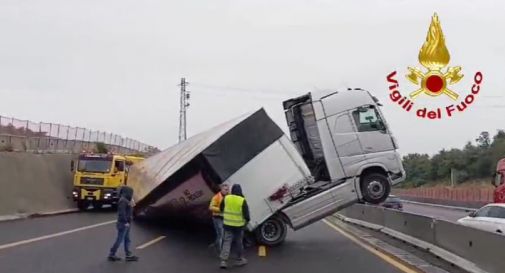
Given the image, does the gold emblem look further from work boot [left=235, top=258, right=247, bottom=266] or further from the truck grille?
the truck grille

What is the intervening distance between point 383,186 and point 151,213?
9141 millimetres

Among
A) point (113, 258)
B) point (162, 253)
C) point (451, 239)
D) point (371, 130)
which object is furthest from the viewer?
point (371, 130)

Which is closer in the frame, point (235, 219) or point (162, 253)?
point (235, 219)

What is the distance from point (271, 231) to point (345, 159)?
285 cm

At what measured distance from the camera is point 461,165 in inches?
3784

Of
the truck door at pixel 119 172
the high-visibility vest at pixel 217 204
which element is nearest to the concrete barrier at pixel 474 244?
the high-visibility vest at pixel 217 204

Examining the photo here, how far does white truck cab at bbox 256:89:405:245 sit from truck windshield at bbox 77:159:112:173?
18558 millimetres

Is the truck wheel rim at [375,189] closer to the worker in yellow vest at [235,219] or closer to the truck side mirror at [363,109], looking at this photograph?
the truck side mirror at [363,109]

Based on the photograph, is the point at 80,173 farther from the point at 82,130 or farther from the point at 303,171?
→ the point at 303,171

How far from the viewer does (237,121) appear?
18266 mm

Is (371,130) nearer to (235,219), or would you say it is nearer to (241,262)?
(235,219)

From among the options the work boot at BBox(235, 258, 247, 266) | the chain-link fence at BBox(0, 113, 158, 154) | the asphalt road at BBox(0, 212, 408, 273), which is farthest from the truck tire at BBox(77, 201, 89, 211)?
the work boot at BBox(235, 258, 247, 266)

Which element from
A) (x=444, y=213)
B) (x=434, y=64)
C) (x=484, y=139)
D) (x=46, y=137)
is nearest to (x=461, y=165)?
(x=484, y=139)

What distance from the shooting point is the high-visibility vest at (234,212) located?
14.3m
